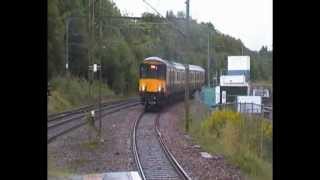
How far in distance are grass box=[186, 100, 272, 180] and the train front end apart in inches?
205

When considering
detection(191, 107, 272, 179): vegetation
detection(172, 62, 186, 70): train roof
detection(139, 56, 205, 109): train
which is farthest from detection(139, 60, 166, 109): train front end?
detection(191, 107, 272, 179): vegetation

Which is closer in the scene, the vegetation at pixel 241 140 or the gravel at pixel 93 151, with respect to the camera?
the vegetation at pixel 241 140

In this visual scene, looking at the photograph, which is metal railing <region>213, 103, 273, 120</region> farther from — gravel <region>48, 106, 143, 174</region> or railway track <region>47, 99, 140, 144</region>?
railway track <region>47, 99, 140, 144</region>

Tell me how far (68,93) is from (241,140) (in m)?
9.93

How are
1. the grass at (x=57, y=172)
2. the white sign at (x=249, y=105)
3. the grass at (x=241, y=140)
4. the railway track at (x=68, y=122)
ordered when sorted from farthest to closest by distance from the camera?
the railway track at (x=68, y=122) → the white sign at (x=249, y=105) → the grass at (x=241, y=140) → the grass at (x=57, y=172)

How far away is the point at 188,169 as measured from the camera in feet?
34.4

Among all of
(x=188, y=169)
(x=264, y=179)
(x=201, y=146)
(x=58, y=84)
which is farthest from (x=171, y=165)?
(x=58, y=84)

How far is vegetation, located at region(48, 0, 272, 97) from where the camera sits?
19.0 meters

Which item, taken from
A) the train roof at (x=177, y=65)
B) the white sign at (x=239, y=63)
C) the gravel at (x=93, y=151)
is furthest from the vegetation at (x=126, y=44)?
the gravel at (x=93, y=151)

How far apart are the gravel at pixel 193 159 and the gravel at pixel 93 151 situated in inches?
44.7

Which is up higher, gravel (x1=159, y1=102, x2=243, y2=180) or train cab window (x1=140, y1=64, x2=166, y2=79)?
train cab window (x1=140, y1=64, x2=166, y2=79)

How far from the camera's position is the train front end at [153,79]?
72.3ft

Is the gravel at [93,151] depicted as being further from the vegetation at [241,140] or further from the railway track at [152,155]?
the vegetation at [241,140]
